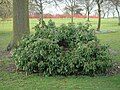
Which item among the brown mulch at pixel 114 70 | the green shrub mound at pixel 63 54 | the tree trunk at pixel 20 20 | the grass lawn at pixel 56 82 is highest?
the tree trunk at pixel 20 20

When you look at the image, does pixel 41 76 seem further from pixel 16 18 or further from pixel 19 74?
pixel 16 18

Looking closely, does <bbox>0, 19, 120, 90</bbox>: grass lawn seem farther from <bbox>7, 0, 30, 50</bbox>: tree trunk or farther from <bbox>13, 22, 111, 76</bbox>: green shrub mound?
<bbox>7, 0, 30, 50</bbox>: tree trunk

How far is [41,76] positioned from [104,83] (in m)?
2.09

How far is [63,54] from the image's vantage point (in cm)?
1085

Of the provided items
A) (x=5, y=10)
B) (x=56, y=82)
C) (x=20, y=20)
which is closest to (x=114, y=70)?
(x=56, y=82)

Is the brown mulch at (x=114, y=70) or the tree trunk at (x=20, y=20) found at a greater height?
the tree trunk at (x=20, y=20)

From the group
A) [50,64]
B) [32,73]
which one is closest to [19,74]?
[32,73]

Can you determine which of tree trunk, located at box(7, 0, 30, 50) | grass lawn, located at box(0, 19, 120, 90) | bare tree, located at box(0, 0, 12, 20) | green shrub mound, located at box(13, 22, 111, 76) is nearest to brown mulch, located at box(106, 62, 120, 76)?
green shrub mound, located at box(13, 22, 111, 76)

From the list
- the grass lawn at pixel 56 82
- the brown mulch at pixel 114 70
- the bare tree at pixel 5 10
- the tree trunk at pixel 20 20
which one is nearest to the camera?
the grass lawn at pixel 56 82

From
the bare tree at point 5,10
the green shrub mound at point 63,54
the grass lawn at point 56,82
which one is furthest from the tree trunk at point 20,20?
the bare tree at point 5,10

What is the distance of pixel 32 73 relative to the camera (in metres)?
11.0

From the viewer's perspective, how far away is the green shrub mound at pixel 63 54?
10.6 m

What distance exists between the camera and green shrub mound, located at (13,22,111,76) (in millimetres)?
10562

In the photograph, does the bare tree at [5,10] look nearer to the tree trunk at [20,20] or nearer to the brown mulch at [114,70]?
the tree trunk at [20,20]
